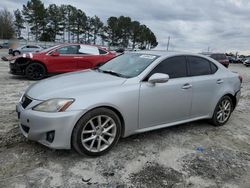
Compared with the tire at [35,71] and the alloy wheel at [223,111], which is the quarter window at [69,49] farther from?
the alloy wheel at [223,111]

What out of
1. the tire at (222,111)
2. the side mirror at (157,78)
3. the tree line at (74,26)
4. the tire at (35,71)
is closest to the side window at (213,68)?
the tire at (222,111)

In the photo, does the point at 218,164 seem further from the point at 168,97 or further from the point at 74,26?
the point at 74,26

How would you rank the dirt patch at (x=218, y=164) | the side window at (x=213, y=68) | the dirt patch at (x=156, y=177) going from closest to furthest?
the dirt patch at (x=156, y=177)
the dirt patch at (x=218, y=164)
the side window at (x=213, y=68)

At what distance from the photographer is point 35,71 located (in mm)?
9352

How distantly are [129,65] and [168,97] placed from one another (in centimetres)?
84

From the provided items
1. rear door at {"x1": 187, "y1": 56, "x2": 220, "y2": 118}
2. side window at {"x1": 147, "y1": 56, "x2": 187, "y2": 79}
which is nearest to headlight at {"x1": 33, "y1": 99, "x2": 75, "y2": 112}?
side window at {"x1": 147, "y1": 56, "x2": 187, "y2": 79}

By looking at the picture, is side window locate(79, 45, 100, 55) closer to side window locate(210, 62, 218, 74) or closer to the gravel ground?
the gravel ground

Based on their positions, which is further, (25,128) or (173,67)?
(173,67)

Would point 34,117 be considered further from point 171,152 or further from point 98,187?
point 171,152

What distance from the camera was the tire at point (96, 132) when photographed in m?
3.21

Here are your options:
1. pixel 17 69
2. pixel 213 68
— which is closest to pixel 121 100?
pixel 213 68

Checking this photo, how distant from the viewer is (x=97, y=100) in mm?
3246

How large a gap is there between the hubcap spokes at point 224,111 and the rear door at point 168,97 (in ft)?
3.18

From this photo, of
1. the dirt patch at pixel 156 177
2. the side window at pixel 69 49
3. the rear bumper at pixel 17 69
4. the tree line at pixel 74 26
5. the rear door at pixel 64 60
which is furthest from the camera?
the tree line at pixel 74 26
